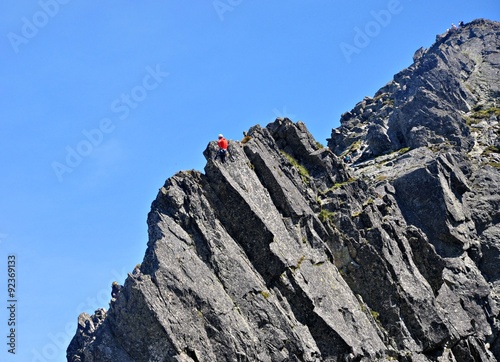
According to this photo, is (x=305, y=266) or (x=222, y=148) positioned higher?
(x=222, y=148)

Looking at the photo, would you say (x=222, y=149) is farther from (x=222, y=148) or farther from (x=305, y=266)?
(x=305, y=266)

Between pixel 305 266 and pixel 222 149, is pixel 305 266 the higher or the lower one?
the lower one

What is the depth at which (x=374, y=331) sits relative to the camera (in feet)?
179

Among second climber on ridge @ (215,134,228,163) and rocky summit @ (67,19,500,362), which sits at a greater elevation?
second climber on ridge @ (215,134,228,163)

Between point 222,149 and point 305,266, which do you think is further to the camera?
point 222,149

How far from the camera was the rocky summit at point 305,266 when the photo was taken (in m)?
47.8

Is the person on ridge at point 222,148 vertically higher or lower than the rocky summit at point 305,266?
higher

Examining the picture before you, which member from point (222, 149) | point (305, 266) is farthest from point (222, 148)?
point (305, 266)

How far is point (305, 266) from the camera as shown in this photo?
182 feet

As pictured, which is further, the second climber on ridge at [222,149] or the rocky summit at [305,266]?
the second climber on ridge at [222,149]

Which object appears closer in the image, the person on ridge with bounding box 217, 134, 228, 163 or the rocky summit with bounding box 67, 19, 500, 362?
the rocky summit with bounding box 67, 19, 500, 362

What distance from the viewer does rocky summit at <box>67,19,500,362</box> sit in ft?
157

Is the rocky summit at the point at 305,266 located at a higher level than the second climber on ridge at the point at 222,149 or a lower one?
lower

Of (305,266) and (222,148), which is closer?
(305,266)
